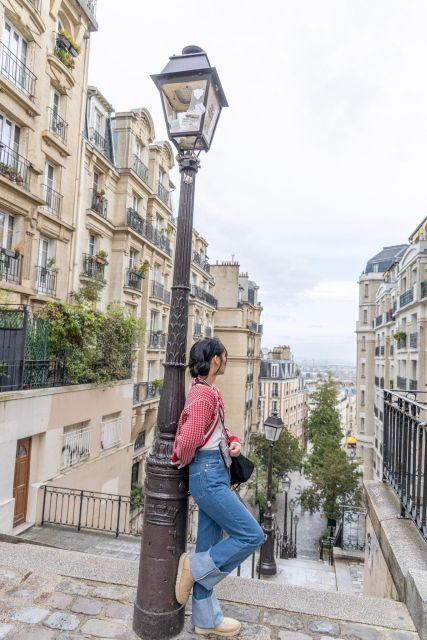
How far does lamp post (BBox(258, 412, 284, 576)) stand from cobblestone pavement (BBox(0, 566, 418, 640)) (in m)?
7.90

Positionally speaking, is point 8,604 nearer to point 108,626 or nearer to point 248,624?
point 108,626

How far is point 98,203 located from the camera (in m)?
18.3

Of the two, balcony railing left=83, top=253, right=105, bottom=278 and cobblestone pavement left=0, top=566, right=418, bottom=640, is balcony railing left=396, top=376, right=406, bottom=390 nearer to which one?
balcony railing left=83, top=253, right=105, bottom=278

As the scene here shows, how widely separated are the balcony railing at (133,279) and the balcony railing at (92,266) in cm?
204

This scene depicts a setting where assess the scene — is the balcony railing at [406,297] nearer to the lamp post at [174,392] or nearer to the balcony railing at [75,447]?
the balcony railing at [75,447]

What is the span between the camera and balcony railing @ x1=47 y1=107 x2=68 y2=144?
592 inches

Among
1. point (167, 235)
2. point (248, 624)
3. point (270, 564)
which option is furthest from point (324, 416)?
point (248, 624)

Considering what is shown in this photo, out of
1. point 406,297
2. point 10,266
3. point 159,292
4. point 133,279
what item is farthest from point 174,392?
point 406,297

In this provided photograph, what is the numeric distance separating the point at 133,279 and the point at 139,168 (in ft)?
18.4

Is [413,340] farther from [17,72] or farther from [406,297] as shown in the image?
[17,72]

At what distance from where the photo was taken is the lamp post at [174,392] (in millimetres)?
2900

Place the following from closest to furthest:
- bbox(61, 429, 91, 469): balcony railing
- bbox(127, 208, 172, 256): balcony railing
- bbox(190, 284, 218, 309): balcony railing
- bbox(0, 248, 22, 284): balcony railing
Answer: bbox(61, 429, 91, 469): balcony railing → bbox(0, 248, 22, 284): balcony railing → bbox(127, 208, 172, 256): balcony railing → bbox(190, 284, 218, 309): balcony railing

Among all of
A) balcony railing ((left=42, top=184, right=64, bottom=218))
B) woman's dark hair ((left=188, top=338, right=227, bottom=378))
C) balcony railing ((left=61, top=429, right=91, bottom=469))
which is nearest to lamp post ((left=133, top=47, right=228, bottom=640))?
woman's dark hair ((left=188, top=338, right=227, bottom=378))

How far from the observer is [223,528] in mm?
2881
